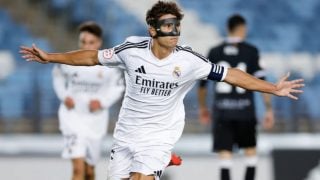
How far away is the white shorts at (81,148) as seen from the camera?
8664 mm

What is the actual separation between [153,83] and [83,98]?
2.88 meters

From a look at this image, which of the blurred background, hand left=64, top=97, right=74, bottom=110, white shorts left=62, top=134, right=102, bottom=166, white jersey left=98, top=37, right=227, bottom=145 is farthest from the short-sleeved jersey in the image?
white jersey left=98, top=37, right=227, bottom=145

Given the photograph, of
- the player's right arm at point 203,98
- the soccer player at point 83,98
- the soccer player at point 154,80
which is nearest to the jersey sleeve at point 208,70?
the soccer player at point 154,80

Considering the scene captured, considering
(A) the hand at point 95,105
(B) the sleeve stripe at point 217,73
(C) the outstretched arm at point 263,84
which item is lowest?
(A) the hand at point 95,105

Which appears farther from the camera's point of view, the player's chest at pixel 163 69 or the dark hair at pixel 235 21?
the dark hair at pixel 235 21

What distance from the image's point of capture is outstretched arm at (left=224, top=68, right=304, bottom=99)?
19.0 ft

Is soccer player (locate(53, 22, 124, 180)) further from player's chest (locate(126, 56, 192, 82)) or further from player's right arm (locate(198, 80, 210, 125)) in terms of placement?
player's chest (locate(126, 56, 192, 82))

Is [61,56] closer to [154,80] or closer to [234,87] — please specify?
[154,80]

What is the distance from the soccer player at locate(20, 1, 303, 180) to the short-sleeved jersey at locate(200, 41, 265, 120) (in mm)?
3118

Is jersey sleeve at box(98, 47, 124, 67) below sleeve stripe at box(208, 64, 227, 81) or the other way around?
the other way around

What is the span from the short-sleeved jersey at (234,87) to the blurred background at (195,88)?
17.9 inches

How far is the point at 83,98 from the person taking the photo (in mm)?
8672

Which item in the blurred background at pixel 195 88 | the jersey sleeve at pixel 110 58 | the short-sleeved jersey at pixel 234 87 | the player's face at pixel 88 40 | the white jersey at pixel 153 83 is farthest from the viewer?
the blurred background at pixel 195 88

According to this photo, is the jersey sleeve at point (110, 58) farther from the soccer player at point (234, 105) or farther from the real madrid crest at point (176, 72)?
the soccer player at point (234, 105)
